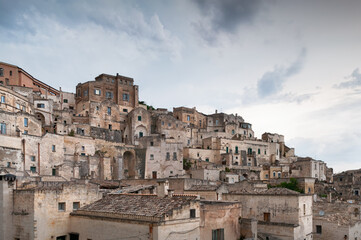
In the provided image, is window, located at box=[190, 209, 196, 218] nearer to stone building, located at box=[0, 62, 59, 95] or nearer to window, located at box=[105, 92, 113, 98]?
stone building, located at box=[0, 62, 59, 95]

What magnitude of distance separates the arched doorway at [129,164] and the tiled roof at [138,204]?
103 ft

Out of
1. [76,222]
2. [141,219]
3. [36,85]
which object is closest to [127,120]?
[36,85]

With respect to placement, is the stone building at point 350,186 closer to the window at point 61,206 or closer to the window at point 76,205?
the window at point 76,205

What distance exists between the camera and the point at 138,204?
22766mm

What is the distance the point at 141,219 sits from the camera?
2048 centimetres

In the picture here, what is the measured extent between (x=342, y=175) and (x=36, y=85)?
2427 inches

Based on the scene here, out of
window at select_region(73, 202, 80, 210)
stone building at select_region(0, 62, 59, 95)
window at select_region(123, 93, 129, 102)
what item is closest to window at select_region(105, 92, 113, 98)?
window at select_region(123, 93, 129, 102)

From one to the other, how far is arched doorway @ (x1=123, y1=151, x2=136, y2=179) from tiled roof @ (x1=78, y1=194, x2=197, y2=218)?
103 ft

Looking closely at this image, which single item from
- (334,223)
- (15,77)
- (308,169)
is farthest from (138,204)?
(15,77)

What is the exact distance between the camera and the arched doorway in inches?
2256

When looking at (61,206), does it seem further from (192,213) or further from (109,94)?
(109,94)

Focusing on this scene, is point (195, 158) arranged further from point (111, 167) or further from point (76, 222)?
point (76, 222)

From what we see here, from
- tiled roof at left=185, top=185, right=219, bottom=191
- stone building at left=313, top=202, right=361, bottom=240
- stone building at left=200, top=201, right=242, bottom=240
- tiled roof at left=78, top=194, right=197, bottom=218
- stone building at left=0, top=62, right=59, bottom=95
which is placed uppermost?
stone building at left=0, top=62, right=59, bottom=95

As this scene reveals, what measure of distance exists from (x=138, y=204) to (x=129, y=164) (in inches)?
1427
